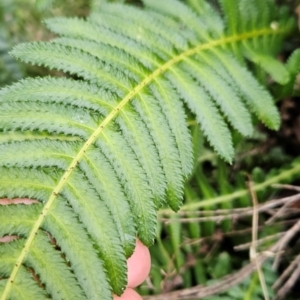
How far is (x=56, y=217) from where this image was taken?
0.97 meters

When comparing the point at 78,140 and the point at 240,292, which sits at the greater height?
the point at 78,140

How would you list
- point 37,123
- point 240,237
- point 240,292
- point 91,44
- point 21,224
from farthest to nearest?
point 240,237 < point 240,292 < point 91,44 < point 37,123 < point 21,224

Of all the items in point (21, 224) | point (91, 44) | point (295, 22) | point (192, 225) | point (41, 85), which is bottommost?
point (21, 224)

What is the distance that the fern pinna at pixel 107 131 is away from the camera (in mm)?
947

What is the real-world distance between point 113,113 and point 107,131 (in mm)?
60

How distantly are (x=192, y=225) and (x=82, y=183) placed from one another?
1.88 feet

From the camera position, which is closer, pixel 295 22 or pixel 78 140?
pixel 78 140

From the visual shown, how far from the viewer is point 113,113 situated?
1.13 m

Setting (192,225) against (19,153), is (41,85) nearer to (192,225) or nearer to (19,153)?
(19,153)

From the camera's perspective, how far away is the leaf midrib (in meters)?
0.93

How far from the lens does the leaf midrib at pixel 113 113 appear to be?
928 mm

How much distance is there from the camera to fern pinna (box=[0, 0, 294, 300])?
0.95 meters

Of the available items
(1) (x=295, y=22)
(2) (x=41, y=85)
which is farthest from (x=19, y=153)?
(1) (x=295, y=22)

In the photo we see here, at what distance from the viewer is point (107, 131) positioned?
1.09 m
